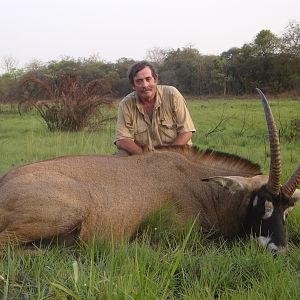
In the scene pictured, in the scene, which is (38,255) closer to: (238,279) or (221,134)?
(238,279)

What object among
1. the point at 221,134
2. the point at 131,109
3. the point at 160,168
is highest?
the point at 131,109

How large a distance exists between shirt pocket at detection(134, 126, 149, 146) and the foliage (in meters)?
8.12

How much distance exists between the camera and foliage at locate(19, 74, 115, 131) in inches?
539

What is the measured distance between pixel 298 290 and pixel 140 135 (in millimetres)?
3378

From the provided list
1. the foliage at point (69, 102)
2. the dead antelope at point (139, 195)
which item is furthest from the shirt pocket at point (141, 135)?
the foliage at point (69, 102)

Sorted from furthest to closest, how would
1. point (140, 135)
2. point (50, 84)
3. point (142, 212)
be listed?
1. point (50, 84)
2. point (140, 135)
3. point (142, 212)

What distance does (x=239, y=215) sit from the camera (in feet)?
14.0

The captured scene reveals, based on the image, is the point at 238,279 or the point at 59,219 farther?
the point at 59,219

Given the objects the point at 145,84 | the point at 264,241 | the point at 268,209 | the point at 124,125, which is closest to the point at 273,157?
the point at 268,209

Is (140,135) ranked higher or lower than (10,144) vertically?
higher

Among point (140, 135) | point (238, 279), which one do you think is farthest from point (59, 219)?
point (140, 135)

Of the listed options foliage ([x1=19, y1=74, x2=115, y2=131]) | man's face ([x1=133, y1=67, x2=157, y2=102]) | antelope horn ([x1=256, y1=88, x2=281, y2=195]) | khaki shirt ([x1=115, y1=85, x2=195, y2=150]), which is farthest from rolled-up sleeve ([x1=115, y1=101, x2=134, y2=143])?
foliage ([x1=19, y1=74, x2=115, y2=131])

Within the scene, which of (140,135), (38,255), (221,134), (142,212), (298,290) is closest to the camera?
(298,290)

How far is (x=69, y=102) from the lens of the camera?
13.9 metres
